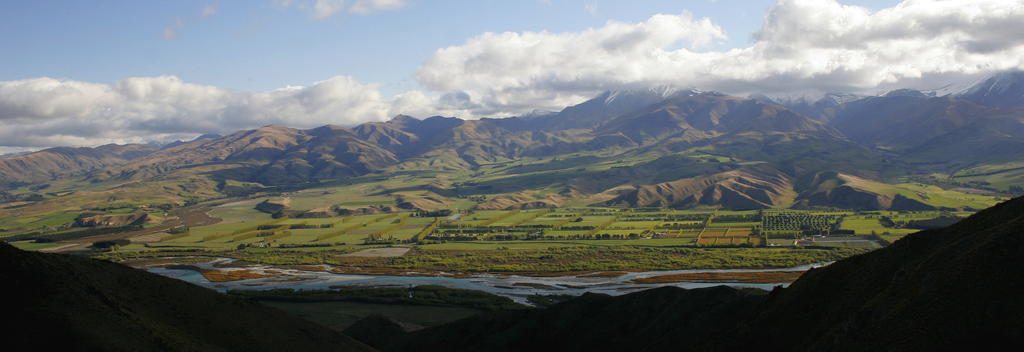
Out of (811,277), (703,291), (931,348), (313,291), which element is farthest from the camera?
(313,291)

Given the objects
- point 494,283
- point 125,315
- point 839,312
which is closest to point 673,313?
point 839,312

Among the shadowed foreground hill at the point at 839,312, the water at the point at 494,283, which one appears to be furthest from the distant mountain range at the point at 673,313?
the water at the point at 494,283

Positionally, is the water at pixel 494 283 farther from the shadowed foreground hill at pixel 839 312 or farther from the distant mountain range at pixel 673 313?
the distant mountain range at pixel 673 313

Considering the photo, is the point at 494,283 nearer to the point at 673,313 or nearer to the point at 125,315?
the point at 673,313

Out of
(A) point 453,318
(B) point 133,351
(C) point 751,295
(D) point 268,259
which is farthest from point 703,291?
(D) point 268,259

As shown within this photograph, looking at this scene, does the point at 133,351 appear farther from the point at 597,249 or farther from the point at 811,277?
the point at 597,249
